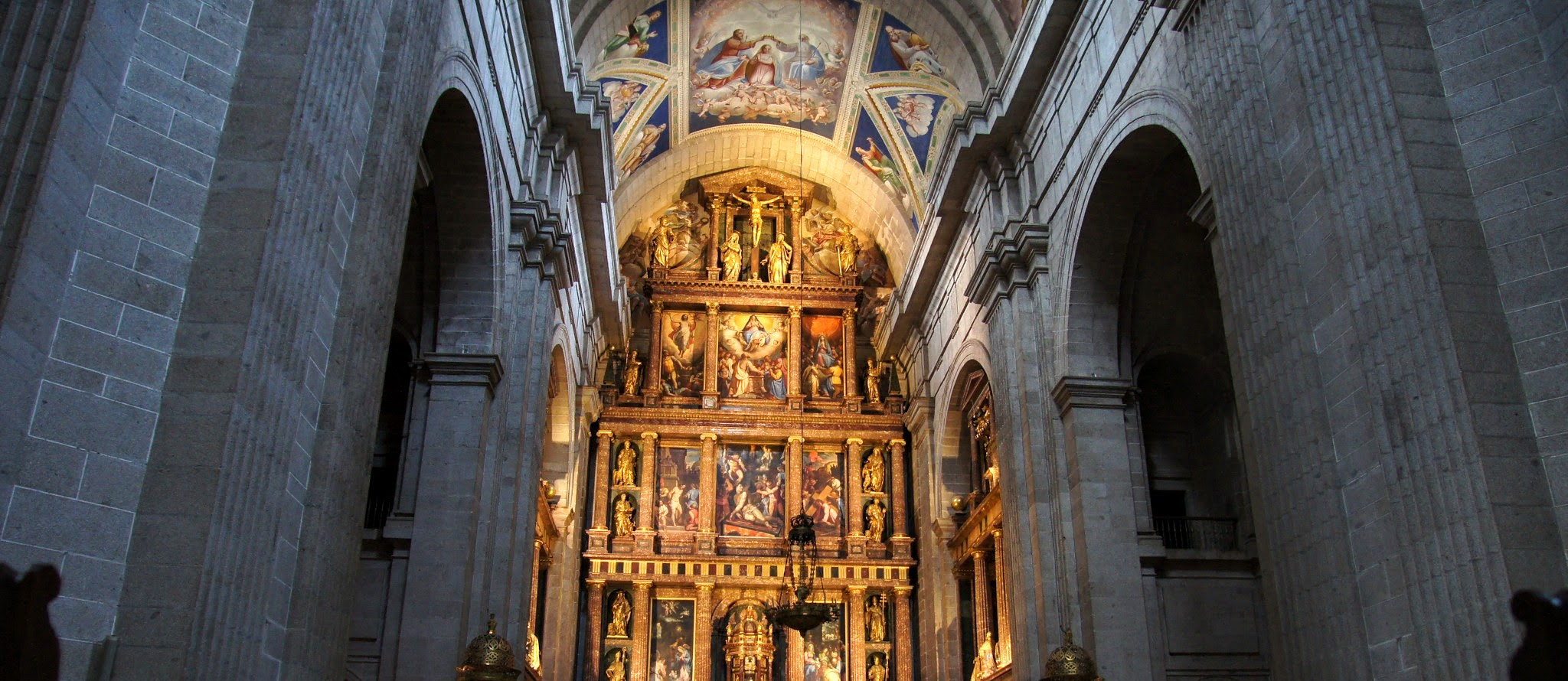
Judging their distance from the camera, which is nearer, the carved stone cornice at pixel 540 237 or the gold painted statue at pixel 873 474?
the carved stone cornice at pixel 540 237

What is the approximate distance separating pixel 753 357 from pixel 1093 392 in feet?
34.4

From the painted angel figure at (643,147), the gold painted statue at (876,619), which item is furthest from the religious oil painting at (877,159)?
the gold painted statue at (876,619)

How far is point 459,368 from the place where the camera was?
12234 millimetres

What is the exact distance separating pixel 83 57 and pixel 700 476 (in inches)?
654

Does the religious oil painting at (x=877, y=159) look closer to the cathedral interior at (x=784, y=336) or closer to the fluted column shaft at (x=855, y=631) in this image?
the cathedral interior at (x=784, y=336)

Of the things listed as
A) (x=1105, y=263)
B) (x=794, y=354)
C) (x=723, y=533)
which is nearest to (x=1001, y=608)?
(x=1105, y=263)

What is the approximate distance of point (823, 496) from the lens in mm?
21797

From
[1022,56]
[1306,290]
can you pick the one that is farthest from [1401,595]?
[1022,56]

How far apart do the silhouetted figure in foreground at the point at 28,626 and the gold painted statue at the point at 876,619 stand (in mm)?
16869

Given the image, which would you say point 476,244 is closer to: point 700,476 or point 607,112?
point 607,112

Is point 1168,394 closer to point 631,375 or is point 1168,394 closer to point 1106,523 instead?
point 1106,523

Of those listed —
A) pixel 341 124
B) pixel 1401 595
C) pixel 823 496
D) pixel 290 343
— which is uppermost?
pixel 823 496

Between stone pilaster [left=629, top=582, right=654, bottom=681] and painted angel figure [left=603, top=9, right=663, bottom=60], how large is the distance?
8986 mm

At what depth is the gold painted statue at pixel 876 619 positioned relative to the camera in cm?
2064
